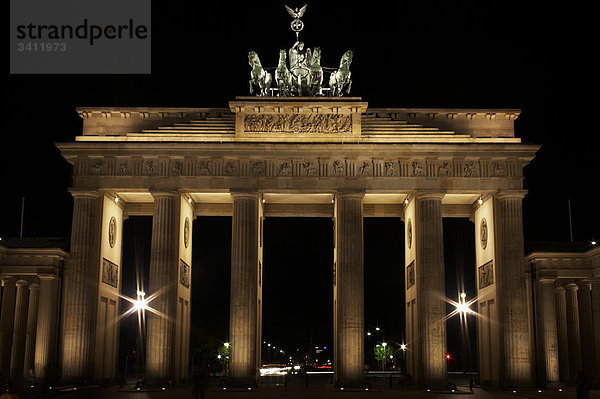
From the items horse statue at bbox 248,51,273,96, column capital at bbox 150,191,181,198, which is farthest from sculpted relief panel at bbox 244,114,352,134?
column capital at bbox 150,191,181,198

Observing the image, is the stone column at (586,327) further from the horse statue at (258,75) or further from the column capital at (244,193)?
the horse statue at (258,75)

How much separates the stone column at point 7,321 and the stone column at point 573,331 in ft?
127

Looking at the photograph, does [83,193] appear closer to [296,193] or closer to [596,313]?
[296,193]

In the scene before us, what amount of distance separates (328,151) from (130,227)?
42082 mm

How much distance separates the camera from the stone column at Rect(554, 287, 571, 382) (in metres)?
51.8

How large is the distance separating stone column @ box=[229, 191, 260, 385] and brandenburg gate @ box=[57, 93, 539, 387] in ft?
0.29

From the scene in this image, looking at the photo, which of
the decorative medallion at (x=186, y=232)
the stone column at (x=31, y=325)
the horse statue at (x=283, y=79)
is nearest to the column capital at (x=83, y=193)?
the decorative medallion at (x=186, y=232)

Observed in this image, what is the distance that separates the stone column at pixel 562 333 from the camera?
51.8 metres

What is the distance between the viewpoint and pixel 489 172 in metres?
49.2

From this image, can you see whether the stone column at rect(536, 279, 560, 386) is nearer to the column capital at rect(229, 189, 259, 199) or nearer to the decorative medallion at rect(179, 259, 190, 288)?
the column capital at rect(229, 189, 259, 199)

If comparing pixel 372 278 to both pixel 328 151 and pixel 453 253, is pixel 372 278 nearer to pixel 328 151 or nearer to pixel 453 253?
pixel 453 253

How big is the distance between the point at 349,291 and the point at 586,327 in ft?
58.1

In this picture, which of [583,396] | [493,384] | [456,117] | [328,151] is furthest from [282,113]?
[583,396]

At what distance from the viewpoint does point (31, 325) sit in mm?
52062
